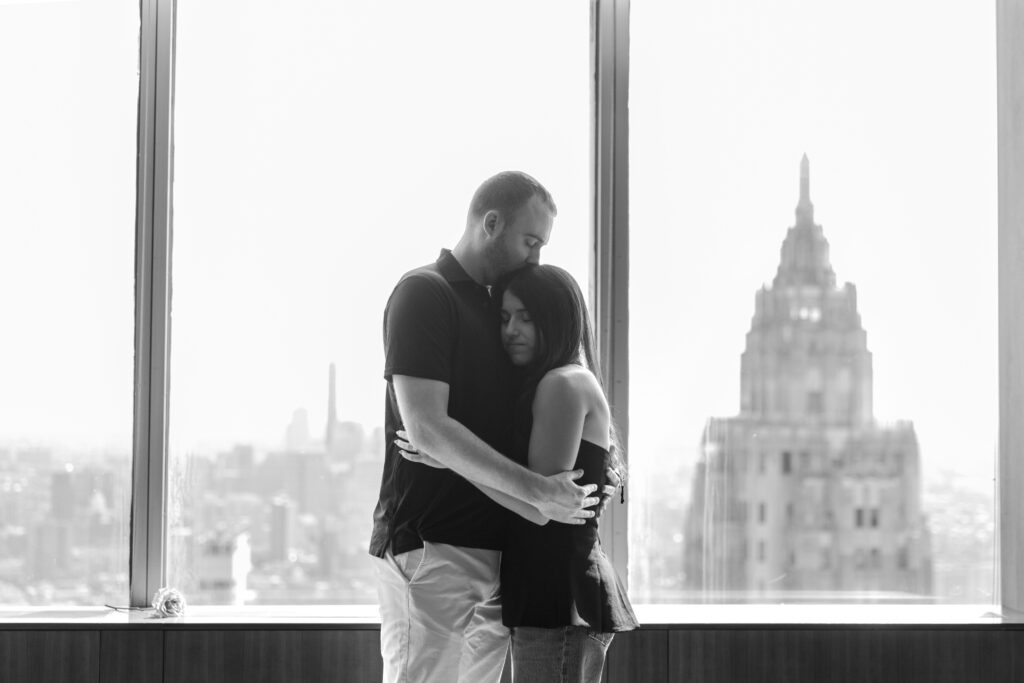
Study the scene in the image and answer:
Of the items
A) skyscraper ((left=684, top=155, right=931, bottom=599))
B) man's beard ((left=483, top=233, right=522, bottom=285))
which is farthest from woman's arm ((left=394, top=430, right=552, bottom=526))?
skyscraper ((left=684, top=155, right=931, bottom=599))

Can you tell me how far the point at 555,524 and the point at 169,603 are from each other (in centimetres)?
134

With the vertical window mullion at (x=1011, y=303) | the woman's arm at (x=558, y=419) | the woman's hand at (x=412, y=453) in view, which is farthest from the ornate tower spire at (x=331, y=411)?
the vertical window mullion at (x=1011, y=303)

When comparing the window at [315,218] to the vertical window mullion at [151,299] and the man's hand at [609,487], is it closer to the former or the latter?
the vertical window mullion at [151,299]

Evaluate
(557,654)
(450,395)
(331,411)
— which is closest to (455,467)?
(450,395)

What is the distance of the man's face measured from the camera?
79.8 inches

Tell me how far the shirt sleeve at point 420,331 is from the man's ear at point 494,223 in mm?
158

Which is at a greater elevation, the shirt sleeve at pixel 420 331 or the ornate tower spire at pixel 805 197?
the ornate tower spire at pixel 805 197

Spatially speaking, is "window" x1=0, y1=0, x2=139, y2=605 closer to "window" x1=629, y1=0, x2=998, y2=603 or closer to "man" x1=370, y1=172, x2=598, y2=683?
"man" x1=370, y1=172, x2=598, y2=683

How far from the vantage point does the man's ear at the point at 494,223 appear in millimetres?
2025

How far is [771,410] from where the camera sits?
2.91 m

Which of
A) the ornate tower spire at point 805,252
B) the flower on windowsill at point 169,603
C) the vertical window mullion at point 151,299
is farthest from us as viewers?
the ornate tower spire at point 805,252

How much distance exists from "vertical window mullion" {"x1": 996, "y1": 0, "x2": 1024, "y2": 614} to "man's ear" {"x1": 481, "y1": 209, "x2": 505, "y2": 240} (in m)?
1.70

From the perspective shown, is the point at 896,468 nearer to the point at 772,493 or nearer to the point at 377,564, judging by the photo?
the point at 772,493

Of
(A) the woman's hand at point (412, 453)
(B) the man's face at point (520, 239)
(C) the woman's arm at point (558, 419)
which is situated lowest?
(A) the woman's hand at point (412, 453)
